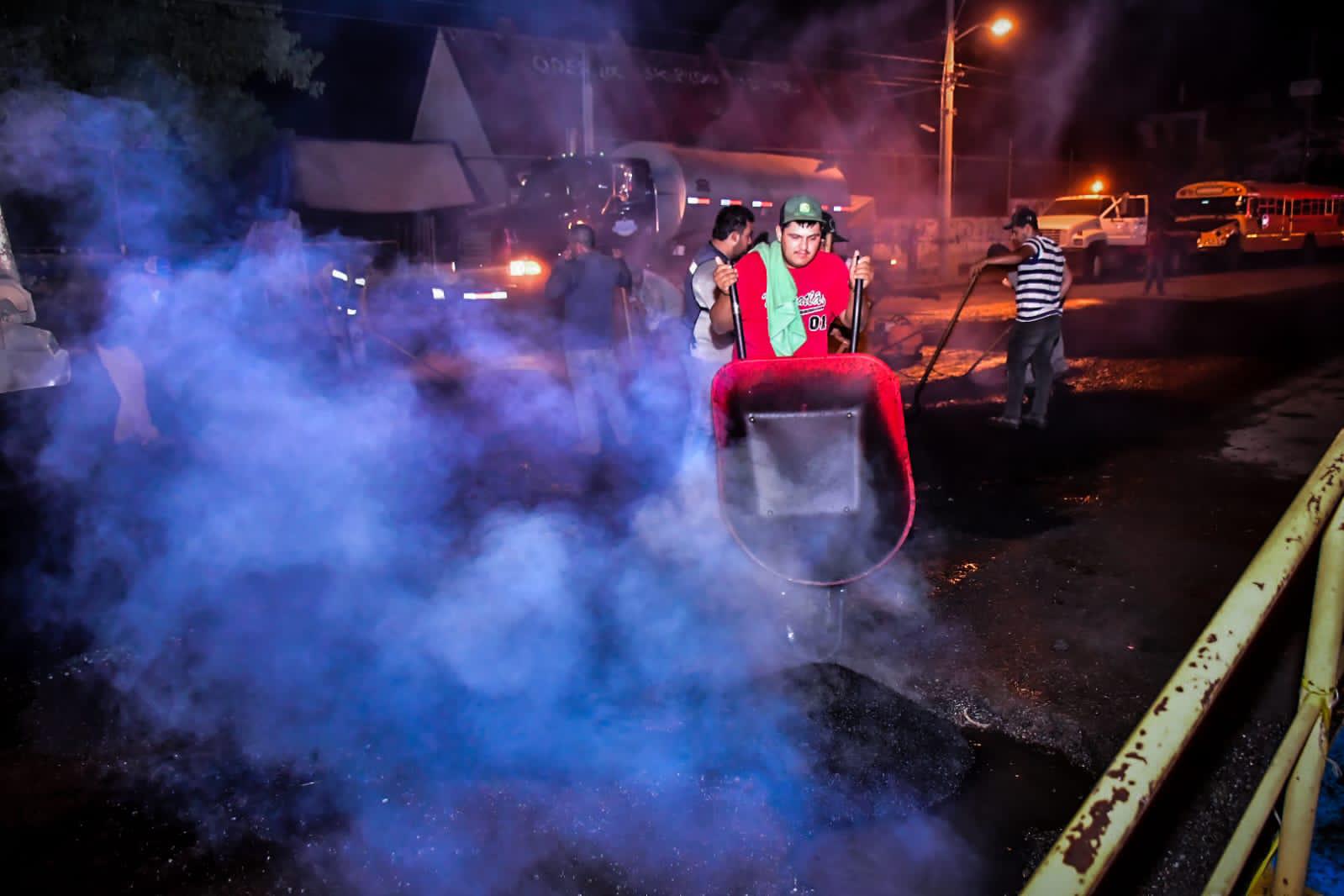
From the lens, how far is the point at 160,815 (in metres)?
2.62

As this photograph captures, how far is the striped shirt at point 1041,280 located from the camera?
663 cm

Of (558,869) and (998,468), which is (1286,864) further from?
(998,468)

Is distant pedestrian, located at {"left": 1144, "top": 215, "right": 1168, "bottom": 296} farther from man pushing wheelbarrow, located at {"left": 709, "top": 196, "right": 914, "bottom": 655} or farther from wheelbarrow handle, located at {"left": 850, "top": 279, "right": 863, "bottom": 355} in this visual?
man pushing wheelbarrow, located at {"left": 709, "top": 196, "right": 914, "bottom": 655}

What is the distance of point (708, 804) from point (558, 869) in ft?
1.59

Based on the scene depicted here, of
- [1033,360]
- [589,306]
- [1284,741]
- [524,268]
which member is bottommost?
[1284,741]

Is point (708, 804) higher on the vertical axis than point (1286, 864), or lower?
lower

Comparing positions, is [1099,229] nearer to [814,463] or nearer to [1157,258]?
[1157,258]

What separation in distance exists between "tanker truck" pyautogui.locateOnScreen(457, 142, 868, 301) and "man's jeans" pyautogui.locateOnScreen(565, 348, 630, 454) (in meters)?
6.35

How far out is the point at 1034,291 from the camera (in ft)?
22.0

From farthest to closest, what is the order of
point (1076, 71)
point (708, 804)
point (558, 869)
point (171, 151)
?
1. point (1076, 71)
2. point (171, 151)
3. point (708, 804)
4. point (558, 869)

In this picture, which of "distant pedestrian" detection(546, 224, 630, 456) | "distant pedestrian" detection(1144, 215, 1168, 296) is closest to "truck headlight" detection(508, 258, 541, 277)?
"distant pedestrian" detection(546, 224, 630, 456)

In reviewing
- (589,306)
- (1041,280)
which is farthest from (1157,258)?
(589,306)

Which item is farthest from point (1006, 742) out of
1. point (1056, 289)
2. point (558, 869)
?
point (1056, 289)

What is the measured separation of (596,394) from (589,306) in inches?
28.3
